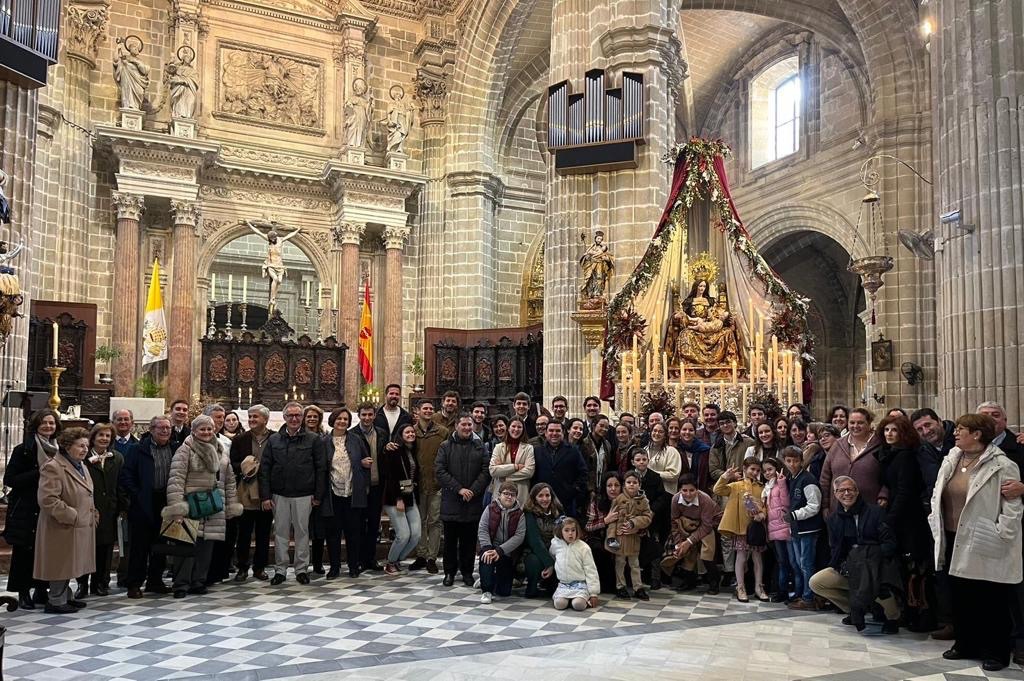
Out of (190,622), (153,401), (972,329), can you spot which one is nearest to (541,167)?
(153,401)

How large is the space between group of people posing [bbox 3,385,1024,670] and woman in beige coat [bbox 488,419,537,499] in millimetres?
16

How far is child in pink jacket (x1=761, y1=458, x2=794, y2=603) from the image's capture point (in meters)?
6.53

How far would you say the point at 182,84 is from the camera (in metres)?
17.7

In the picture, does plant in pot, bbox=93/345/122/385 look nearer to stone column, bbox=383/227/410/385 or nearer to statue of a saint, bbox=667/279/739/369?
stone column, bbox=383/227/410/385

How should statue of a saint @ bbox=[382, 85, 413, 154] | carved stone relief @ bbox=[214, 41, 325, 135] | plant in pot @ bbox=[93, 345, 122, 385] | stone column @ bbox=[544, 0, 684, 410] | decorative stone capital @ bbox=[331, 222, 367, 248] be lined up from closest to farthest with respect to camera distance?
stone column @ bbox=[544, 0, 684, 410] → plant in pot @ bbox=[93, 345, 122, 385] → decorative stone capital @ bbox=[331, 222, 367, 248] → carved stone relief @ bbox=[214, 41, 325, 135] → statue of a saint @ bbox=[382, 85, 413, 154]

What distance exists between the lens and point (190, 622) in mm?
5801

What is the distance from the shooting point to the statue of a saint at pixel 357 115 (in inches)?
760

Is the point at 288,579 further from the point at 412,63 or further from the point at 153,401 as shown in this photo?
the point at 412,63

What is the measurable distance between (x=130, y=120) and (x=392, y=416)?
1205cm

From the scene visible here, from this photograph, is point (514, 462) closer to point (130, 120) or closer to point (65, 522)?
point (65, 522)

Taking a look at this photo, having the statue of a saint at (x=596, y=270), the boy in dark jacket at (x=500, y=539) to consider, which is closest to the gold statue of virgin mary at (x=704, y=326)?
the statue of a saint at (x=596, y=270)

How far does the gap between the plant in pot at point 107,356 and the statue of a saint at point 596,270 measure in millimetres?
9315

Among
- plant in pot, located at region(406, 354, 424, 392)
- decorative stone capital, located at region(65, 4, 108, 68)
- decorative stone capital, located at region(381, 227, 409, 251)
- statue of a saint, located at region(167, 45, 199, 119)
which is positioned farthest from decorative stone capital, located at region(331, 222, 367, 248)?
decorative stone capital, located at region(65, 4, 108, 68)

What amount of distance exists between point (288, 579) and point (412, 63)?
1605cm
